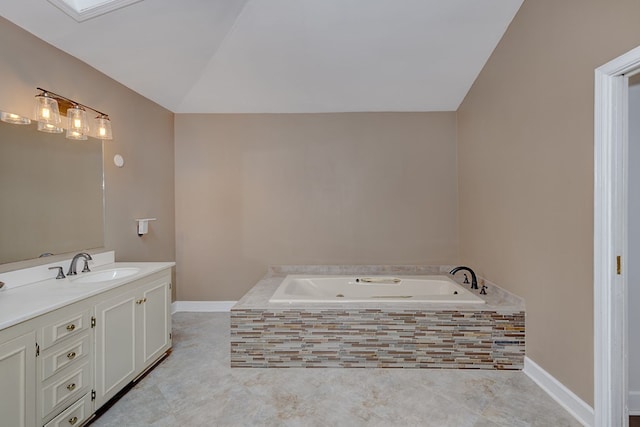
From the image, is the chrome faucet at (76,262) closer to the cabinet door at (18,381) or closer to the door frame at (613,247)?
the cabinet door at (18,381)

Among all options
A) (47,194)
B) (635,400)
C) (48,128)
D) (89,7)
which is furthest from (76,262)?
(635,400)

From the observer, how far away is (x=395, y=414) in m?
1.93

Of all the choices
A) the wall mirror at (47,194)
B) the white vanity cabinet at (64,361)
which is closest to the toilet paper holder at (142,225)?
the wall mirror at (47,194)

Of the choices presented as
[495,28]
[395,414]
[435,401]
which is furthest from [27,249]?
[495,28]

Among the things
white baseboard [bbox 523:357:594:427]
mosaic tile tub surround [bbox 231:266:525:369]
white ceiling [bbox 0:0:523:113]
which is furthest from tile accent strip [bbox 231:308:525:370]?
white ceiling [bbox 0:0:523:113]

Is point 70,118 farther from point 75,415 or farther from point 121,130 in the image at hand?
point 75,415

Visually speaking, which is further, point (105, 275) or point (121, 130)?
point (121, 130)

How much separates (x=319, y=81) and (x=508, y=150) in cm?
195

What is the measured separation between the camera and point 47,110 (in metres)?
2.03

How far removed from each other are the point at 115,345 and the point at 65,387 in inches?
14.6

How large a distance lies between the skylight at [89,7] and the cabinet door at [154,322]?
1865mm

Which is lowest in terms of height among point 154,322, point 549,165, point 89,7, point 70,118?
point 154,322

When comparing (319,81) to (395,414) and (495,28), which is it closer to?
(495,28)

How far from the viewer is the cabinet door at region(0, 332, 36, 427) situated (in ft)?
4.34
